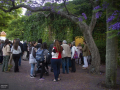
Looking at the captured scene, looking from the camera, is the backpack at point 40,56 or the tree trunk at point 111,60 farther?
the backpack at point 40,56

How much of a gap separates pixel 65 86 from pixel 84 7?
11.1 meters

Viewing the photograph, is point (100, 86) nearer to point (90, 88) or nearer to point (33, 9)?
point (90, 88)

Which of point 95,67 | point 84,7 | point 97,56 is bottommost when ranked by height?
point 95,67

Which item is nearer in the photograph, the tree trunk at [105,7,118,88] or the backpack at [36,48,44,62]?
the tree trunk at [105,7,118,88]

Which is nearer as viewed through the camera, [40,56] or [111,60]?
[111,60]

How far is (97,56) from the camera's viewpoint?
7.22m

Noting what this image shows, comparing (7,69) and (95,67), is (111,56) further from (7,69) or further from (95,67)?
(7,69)

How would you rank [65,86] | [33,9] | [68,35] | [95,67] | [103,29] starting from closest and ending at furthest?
1. [65,86]
2. [95,67]
3. [33,9]
4. [103,29]
5. [68,35]

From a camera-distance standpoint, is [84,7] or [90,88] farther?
[84,7]

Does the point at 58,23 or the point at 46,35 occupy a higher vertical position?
the point at 58,23

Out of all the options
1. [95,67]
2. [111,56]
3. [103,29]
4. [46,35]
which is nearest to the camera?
[111,56]

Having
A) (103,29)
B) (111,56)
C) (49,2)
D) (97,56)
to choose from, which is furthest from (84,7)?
(111,56)

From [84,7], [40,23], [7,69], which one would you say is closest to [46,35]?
[40,23]

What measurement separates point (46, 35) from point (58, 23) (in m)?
2.41
